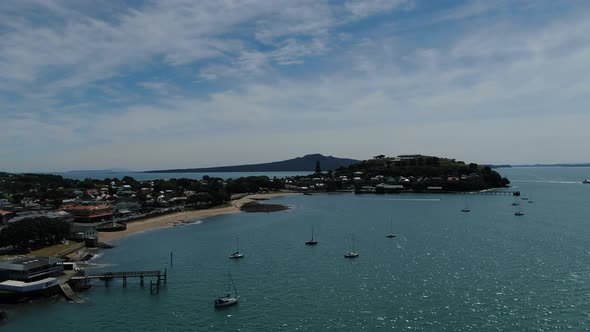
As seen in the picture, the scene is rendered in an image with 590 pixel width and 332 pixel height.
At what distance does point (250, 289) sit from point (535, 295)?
19.4m

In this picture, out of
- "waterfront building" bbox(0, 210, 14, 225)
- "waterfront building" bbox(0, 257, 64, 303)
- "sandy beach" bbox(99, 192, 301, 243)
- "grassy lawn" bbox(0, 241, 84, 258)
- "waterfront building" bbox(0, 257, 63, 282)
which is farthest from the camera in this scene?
"waterfront building" bbox(0, 210, 14, 225)

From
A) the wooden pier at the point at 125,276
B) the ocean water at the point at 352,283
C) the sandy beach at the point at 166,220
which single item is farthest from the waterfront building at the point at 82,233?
the wooden pier at the point at 125,276

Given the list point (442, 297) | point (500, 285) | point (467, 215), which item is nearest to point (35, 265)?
point (442, 297)

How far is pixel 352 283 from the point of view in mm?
34875

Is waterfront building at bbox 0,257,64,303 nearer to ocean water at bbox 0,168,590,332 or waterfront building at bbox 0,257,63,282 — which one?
waterfront building at bbox 0,257,63,282

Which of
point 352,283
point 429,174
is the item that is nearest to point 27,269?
point 352,283

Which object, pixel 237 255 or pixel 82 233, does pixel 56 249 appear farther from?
pixel 237 255

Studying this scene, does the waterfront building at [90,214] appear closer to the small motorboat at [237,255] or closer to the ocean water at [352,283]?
the ocean water at [352,283]

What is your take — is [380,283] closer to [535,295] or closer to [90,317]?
[535,295]

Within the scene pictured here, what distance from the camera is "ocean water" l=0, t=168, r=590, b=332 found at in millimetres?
27109

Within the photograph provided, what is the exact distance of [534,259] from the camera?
41.3 meters

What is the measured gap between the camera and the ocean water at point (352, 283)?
27.1m

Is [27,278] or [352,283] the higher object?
[27,278]

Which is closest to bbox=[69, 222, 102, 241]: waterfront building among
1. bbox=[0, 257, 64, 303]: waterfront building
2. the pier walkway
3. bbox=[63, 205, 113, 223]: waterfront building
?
bbox=[63, 205, 113, 223]: waterfront building
